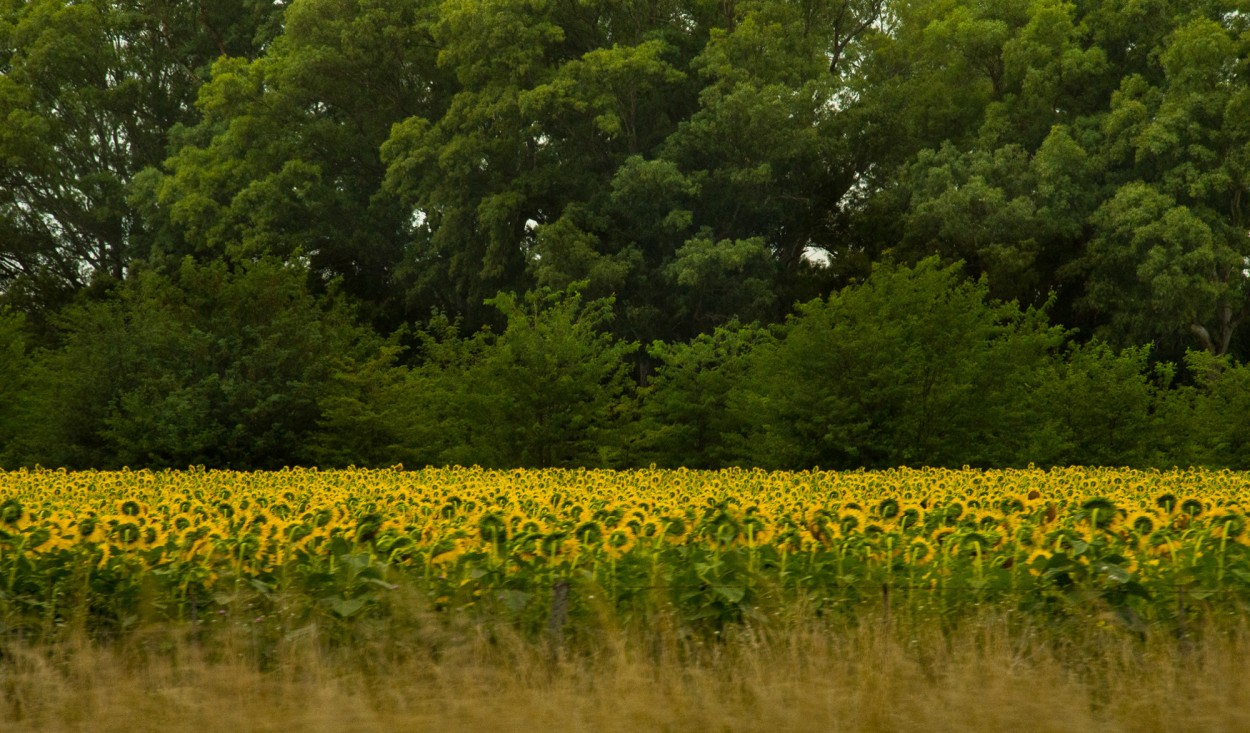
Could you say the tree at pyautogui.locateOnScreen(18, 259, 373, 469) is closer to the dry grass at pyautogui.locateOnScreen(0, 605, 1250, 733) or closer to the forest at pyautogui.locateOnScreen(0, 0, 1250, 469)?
the forest at pyautogui.locateOnScreen(0, 0, 1250, 469)

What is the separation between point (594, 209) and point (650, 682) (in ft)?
94.1

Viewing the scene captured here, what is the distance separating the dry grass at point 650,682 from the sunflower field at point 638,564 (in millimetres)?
186

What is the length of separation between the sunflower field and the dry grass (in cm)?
19

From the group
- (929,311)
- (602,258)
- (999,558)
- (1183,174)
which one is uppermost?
(1183,174)

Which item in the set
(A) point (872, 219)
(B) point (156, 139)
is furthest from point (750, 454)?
(B) point (156, 139)

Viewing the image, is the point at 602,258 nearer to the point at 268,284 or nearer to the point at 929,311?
the point at 268,284

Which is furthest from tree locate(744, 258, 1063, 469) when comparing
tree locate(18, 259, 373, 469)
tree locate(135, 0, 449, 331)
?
tree locate(135, 0, 449, 331)

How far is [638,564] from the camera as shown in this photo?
243 inches

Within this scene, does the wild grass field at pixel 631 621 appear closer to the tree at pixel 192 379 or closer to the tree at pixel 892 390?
the tree at pixel 892 390

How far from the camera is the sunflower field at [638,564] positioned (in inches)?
231

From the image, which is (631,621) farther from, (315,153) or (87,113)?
(87,113)

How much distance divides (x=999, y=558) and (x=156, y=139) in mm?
41070

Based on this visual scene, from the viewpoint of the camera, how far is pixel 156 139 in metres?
43.2

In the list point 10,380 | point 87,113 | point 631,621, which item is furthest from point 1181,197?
point 87,113
